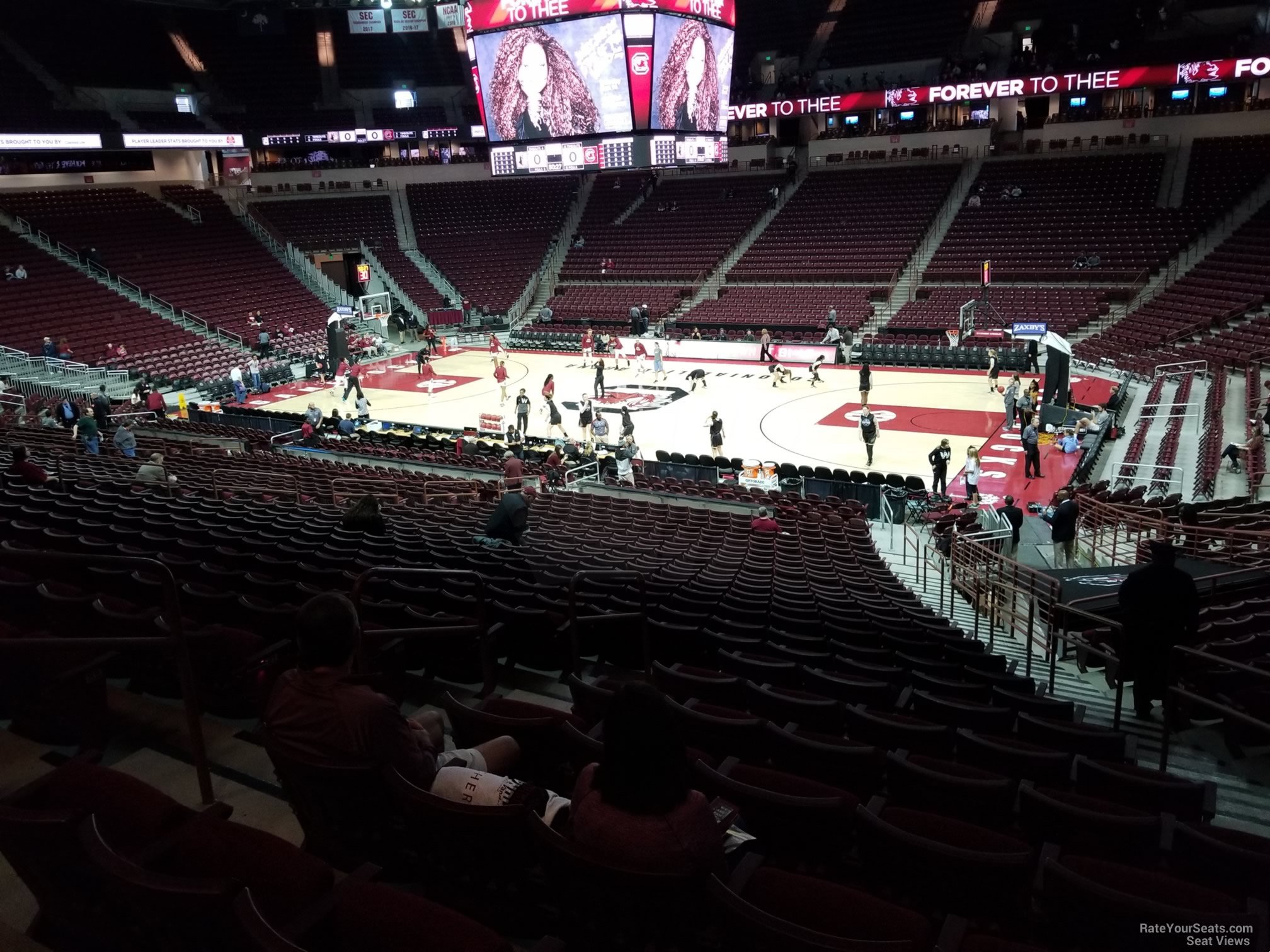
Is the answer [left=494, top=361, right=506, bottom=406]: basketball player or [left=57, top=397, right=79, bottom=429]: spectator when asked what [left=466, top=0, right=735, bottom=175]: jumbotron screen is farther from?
[left=57, top=397, right=79, bottom=429]: spectator

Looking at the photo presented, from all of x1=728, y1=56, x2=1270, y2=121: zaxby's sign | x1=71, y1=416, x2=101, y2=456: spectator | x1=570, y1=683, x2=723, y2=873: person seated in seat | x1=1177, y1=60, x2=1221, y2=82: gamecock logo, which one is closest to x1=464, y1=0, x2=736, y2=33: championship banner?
x1=728, y1=56, x2=1270, y2=121: zaxby's sign

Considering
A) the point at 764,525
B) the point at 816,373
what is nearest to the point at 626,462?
the point at 764,525

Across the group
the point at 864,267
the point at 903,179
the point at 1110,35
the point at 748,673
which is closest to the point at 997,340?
the point at 864,267

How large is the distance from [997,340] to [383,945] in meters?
34.9

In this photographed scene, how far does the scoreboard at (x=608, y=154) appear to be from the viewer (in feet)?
87.0

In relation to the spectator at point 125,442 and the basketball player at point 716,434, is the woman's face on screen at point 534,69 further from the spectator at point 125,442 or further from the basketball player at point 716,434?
the spectator at point 125,442

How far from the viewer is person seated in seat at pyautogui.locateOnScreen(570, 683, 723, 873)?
8.70ft

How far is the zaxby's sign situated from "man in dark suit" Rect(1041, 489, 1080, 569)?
89.4ft

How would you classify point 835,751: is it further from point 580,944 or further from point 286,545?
point 286,545

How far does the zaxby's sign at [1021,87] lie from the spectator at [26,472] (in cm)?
3044

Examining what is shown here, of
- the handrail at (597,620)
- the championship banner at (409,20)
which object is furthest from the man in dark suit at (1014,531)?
the championship banner at (409,20)

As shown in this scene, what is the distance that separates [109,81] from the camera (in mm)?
46031

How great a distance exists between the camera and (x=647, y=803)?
2697 mm

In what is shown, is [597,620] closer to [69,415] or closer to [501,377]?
[69,415]
